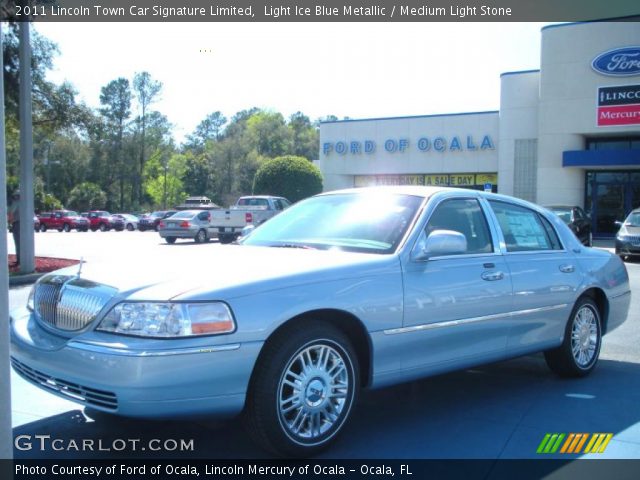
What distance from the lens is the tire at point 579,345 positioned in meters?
5.91

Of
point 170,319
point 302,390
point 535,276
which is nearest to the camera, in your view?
point 170,319

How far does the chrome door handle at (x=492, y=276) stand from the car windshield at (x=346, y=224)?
0.74 m

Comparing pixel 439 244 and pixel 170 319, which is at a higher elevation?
pixel 439 244

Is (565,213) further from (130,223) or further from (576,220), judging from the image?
(130,223)

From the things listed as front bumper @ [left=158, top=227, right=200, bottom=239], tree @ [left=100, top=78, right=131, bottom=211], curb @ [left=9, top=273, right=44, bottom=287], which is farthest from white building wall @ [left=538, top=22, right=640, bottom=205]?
tree @ [left=100, top=78, right=131, bottom=211]

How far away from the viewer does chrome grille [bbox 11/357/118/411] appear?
3514mm

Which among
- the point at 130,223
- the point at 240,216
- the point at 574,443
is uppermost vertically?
the point at 240,216

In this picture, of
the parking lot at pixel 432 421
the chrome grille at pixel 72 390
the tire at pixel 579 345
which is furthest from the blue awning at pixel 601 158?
the chrome grille at pixel 72 390

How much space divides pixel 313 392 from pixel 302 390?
99mm

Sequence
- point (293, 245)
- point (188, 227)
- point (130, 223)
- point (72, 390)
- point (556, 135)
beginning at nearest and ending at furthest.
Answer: point (72, 390), point (293, 245), point (188, 227), point (556, 135), point (130, 223)

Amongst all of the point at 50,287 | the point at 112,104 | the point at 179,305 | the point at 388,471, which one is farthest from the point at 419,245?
the point at 112,104

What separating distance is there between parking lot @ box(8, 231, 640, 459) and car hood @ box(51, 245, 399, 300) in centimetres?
10

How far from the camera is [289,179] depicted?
36.7 metres

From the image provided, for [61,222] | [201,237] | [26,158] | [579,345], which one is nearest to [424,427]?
[579,345]
